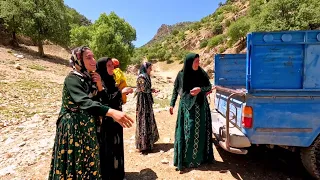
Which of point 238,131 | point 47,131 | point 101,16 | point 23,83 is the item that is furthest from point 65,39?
point 238,131

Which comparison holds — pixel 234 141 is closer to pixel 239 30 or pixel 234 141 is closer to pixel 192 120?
pixel 192 120

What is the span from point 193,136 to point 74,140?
6.44ft

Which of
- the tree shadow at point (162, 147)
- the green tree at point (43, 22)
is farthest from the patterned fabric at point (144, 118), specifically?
the green tree at point (43, 22)

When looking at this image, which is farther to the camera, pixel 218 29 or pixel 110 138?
pixel 218 29

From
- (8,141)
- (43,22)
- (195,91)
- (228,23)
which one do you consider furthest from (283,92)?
(228,23)

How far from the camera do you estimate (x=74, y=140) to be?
238 centimetres

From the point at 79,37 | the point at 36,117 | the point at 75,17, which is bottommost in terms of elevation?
the point at 36,117

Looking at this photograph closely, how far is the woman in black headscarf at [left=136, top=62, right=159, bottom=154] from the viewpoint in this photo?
482 centimetres

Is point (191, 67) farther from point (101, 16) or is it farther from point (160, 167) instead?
point (101, 16)

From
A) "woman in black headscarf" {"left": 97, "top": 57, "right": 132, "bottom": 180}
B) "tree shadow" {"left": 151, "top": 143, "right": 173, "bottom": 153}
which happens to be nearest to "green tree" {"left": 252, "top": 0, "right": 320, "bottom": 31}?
"tree shadow" {"left": 151, "top": 143, "right": 173, "bottom": 153}

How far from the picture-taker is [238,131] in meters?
3.39

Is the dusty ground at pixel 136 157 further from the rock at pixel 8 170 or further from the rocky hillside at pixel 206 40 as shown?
the rocky hillside at pixel 206 40

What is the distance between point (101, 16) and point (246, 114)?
2927 centimetres

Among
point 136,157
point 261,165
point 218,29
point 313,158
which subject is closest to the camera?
point 313,158
